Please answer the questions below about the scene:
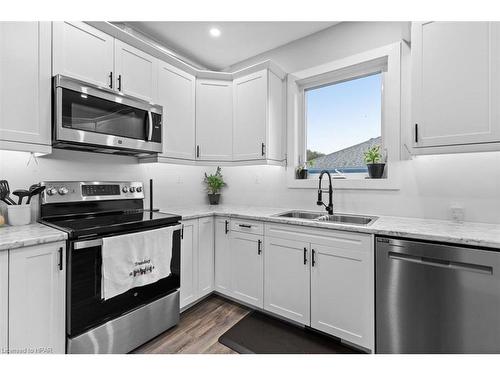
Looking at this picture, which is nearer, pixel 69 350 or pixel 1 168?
pixel 69 350

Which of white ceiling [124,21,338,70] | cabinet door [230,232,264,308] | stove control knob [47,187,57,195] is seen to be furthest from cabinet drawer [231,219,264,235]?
white ceiling [124,21,338,70]

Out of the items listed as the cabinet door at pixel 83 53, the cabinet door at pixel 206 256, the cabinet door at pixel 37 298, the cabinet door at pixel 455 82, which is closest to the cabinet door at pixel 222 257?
the cabinet door at pixel 206 256

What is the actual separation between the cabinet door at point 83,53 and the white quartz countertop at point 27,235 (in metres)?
1.04

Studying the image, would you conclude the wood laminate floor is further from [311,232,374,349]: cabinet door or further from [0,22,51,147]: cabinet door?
[0,22,51,147]: cabinet door

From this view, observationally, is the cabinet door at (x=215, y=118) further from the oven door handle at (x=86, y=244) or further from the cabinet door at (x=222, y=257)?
the oven door handle at (x=86, y=244)

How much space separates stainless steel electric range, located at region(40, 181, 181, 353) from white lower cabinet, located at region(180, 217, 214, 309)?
14 cm

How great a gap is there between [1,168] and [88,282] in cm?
104

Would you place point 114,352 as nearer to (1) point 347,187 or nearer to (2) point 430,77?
(1) point 347,187

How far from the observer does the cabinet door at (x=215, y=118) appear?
2.78m

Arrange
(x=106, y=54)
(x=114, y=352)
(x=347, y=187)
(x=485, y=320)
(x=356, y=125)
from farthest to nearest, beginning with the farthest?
(x=356, y=125) < (x=347, y=187) < (x=106, y=54) < (x=114, y=352) < (x=485, y=320)

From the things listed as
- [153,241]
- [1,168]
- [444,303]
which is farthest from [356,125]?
[1,168]

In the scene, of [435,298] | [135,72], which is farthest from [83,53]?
Answer: [435,298]

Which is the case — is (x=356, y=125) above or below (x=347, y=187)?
above

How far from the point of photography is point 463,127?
1.62 meters
